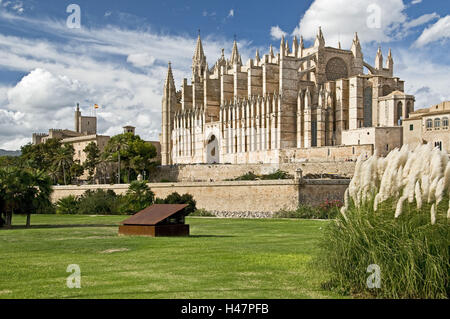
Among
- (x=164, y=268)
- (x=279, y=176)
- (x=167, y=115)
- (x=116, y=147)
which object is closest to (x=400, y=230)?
(x=164, y=268)

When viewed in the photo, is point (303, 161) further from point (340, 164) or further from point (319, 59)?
point (319, 59)

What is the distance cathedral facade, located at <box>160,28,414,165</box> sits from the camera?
165ft

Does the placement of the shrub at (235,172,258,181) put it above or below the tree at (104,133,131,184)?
below

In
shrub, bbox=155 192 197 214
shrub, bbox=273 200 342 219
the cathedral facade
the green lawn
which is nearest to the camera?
the green lawn

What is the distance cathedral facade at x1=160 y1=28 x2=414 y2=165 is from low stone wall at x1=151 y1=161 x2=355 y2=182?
2973 mm

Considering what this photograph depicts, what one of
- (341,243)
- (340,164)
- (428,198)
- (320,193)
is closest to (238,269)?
(341,243)

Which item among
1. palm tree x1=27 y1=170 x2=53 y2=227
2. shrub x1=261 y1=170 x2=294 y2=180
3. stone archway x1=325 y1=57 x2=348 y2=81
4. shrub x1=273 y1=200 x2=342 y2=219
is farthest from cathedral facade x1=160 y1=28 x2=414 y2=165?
palm tree x1=27 y1=170 x2=53 y2=227

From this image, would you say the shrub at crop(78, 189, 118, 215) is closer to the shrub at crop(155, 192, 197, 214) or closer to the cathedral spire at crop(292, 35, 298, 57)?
the shrub at crop(155, 192, 197, 214)

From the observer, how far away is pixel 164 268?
37.0 ft

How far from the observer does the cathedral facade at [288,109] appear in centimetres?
5028

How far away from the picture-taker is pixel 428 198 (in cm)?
827

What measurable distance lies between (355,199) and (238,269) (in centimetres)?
297

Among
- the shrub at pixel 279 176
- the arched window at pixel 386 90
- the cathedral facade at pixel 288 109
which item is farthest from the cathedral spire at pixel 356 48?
the shrub at pixel 279 176
